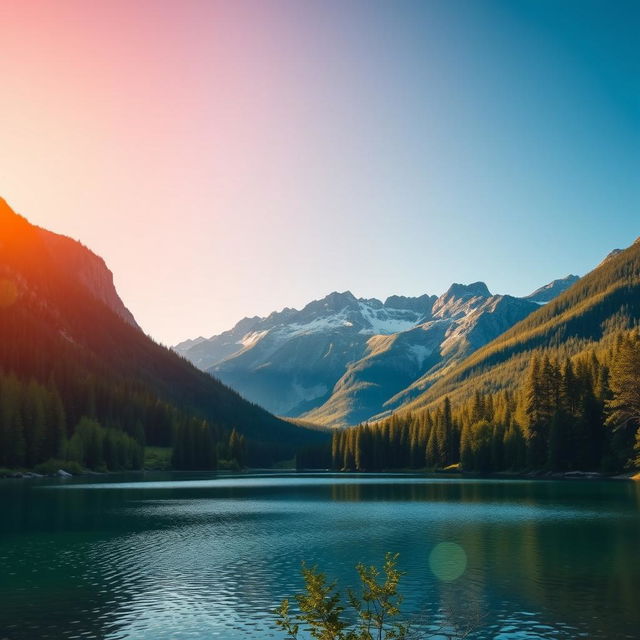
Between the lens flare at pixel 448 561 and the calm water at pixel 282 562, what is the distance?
54 cm

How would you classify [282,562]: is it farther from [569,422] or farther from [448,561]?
[569,422]

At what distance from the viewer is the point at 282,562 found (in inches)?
1769

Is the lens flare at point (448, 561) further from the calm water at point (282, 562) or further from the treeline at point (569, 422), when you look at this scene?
the treeline at point (569, 422)

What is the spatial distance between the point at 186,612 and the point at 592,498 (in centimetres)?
6763

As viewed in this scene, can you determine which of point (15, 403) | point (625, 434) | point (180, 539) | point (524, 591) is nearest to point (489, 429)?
point (625, 434)

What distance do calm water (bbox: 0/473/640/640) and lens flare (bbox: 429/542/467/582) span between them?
0.54m

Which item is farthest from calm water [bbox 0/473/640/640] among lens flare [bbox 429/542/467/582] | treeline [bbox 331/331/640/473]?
treeline [bbox 331/331/640/473]

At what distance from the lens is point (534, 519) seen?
213ft

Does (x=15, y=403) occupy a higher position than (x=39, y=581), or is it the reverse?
(x=15, y=403)

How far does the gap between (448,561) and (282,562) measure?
11284mm

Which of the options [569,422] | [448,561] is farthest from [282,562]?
[569,422]

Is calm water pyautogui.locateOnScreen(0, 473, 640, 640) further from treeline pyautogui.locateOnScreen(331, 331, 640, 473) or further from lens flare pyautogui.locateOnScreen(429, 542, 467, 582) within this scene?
treeline pyautogui.locateOnScreen(331, 331, 640, 473)

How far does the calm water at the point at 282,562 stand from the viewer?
30219 mm

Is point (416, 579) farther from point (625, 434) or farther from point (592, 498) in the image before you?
point (625, 434)
